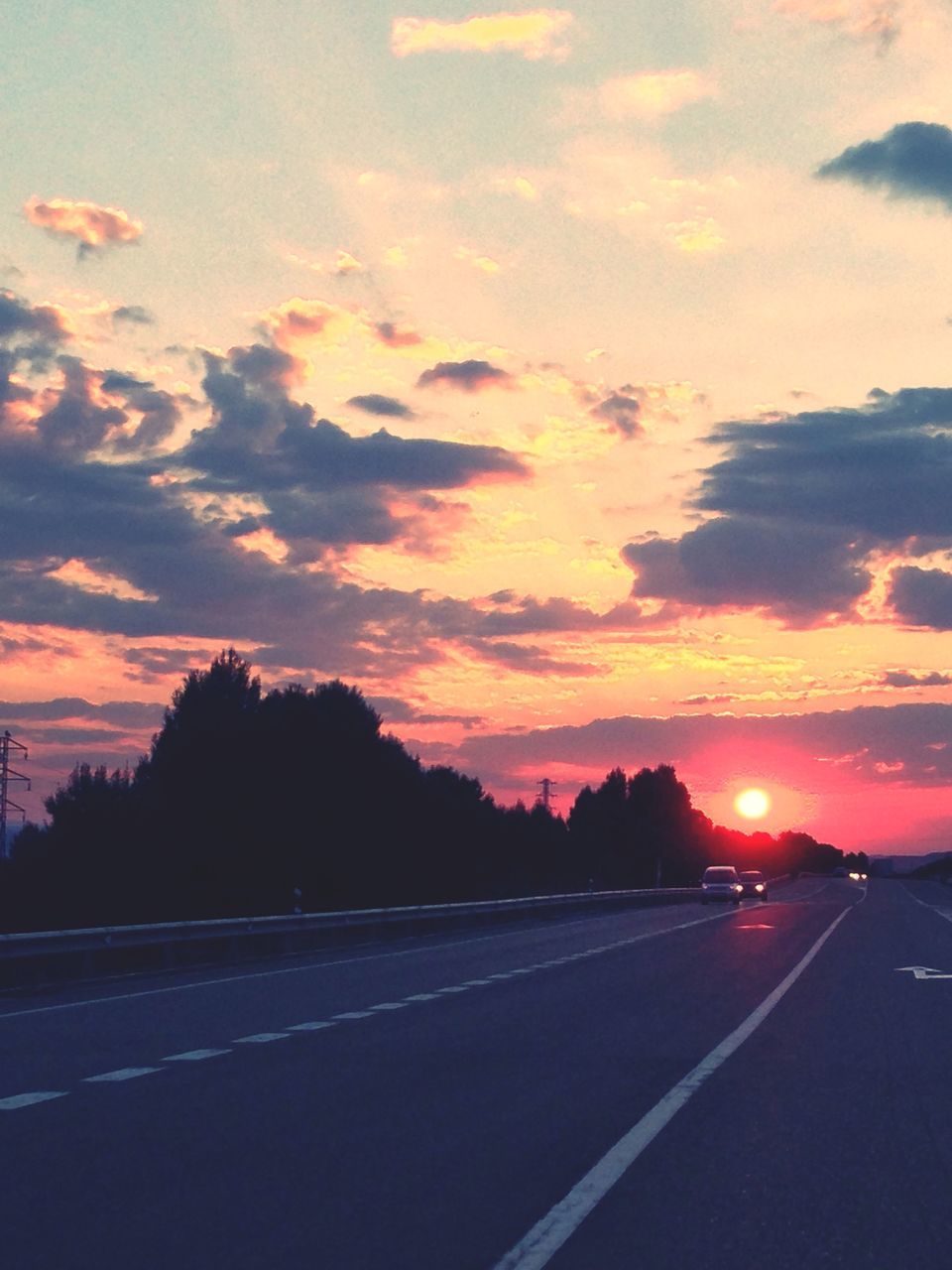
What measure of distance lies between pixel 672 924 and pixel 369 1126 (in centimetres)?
4166

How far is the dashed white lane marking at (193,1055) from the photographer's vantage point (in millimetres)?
14930

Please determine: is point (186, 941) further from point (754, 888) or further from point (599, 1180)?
point (754, 888)

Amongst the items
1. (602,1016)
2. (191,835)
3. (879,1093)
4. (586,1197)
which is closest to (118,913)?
(602,1016)

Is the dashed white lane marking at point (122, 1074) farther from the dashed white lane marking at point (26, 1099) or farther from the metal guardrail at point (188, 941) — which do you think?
the metal guardrail at point (188, 941)

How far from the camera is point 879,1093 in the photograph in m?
13.1

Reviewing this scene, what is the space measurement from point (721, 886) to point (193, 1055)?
71482 mm

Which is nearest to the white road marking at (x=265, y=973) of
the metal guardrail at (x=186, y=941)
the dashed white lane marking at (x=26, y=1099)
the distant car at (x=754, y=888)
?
the metal guardrail at (x=186, y=941)

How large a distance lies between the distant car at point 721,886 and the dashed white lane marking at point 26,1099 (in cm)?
7326

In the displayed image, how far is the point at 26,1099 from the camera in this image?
12.4 m

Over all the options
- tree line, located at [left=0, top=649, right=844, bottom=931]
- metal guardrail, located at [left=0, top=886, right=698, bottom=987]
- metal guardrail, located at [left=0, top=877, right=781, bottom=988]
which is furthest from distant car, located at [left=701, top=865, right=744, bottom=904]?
metal guardrail, located at [left=0, top=886, right=698, bottom=987]

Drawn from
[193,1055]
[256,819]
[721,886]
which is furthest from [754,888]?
[193,1055]

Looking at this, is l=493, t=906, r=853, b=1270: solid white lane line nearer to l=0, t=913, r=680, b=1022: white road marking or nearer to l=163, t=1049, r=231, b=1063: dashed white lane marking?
l=163, t=1049, r=231, b=1063: dashed white lane marking

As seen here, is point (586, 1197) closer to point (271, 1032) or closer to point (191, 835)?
point (271, 1032)

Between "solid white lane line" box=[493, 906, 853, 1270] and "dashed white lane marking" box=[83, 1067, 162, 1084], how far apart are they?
3911mm
